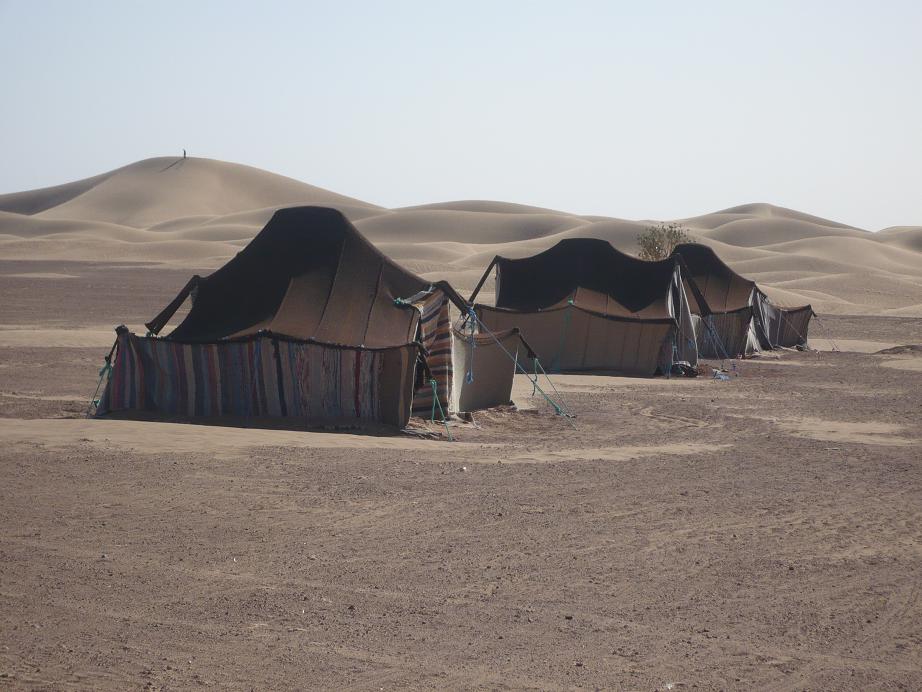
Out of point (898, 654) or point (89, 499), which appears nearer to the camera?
point (898, 654)

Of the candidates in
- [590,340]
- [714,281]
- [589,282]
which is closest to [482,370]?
[590,340]

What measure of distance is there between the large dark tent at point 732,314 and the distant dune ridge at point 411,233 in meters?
20.7

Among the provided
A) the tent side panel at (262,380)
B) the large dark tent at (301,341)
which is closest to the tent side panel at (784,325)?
the large dark tent at (301,341)

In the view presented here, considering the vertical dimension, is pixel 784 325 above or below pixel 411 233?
below

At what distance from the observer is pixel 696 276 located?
33094mm

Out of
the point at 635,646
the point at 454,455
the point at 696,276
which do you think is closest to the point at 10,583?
the point at 635,646

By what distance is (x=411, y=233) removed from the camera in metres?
130

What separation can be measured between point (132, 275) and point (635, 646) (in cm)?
5720

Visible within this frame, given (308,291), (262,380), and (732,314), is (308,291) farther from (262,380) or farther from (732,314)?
(732,314)

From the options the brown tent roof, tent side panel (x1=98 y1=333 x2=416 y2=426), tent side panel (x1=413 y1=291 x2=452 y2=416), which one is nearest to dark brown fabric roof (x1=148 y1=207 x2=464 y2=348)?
tent side panel (x1=413 y1=291 x2=452 y2=416)

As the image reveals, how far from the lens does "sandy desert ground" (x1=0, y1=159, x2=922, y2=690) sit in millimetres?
6988

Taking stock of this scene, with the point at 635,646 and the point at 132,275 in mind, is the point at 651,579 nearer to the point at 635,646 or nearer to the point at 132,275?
the point at 635,646

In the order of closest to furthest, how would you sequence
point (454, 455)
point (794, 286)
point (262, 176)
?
point (454, 455), point (794, 286), point (262, 176)

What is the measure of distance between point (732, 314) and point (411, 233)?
100235 millimetres
